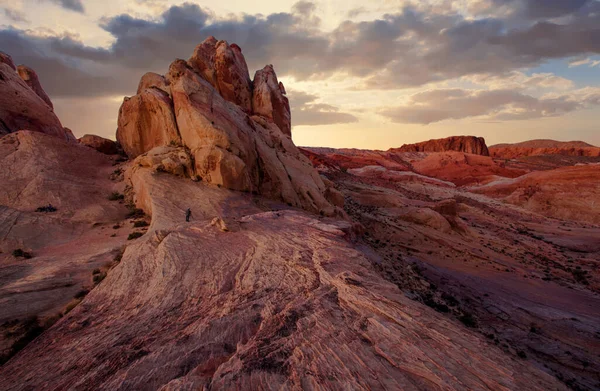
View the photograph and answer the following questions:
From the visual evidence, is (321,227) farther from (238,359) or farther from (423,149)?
(423,149)

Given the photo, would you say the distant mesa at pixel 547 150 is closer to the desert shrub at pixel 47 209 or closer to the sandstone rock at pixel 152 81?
the sandstone rock at pixel 152 81

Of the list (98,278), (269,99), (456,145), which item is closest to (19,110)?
(269,99)

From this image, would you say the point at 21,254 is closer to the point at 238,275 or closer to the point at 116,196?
the point at 116,196

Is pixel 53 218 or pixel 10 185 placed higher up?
pixel 10 185

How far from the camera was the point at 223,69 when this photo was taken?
1606 inches

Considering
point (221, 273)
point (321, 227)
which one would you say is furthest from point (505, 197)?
point (221, 273)

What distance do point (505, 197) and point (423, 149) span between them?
98647 millimetres

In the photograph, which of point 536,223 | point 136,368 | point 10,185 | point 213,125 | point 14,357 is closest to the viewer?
point 136,368

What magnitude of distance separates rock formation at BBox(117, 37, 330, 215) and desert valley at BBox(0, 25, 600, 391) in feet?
0.59

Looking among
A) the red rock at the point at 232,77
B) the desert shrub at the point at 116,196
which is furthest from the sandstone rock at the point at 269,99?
the desert shrub at the point at 116,196

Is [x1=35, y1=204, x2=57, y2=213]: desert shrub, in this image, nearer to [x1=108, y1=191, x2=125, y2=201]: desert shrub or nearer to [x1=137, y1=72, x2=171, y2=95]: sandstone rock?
[x1=108, y1=191, x2=125, y2=201]: desert shrub

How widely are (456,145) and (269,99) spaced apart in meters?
124

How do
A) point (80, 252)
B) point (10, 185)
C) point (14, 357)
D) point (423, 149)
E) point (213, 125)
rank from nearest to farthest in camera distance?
point (14, 357), point (80, 252), point (10, 185), point (213, 125), point (423, 149)

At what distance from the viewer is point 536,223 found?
39.6 metres
